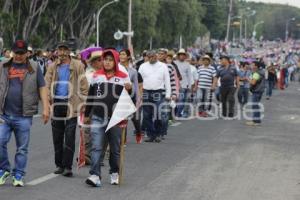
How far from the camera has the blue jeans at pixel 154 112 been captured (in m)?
15.3

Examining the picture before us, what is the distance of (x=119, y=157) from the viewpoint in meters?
10.1

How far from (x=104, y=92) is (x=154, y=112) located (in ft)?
18.2

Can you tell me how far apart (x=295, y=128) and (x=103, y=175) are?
404 inches

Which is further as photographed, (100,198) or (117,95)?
(117,95)

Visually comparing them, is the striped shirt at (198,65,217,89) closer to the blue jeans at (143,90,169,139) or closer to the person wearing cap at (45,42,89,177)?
the blue jeans at (143,90,169,139)

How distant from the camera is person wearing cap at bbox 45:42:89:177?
1050 centimetres

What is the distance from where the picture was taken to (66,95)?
34.4 feet

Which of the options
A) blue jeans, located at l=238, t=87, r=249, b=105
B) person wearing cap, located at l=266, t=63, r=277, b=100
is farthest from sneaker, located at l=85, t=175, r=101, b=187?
person wearing cap, located at l=266, t=63, r=277, b=100

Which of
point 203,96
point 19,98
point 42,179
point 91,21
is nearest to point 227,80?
point 203,96

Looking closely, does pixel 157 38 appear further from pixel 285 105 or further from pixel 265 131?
pixel 265 131

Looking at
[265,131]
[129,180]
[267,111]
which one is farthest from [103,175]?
[267,111]

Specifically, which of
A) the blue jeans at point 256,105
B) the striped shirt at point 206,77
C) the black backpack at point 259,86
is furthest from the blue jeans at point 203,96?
the black backpack at point 259,86

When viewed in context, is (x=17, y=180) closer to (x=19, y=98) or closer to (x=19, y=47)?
(x=19, y=98)

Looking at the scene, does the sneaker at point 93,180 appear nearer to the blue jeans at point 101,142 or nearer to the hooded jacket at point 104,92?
the blue jeans at point 101,142
